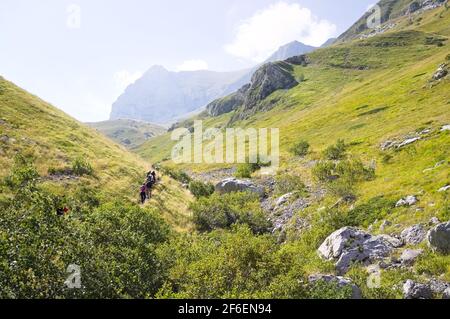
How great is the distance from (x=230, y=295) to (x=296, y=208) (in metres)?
20.5

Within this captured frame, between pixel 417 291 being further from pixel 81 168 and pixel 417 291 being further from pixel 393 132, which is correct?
pixel 393 132

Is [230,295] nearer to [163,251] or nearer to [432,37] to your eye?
[163,251]

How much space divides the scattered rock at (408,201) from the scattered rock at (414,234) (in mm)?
3660

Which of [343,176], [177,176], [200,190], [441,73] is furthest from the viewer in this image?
[441,73]

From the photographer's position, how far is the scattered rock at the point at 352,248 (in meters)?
19.1

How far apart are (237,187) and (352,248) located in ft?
80.1

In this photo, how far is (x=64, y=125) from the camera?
5878 centimetres

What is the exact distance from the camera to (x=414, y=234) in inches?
803

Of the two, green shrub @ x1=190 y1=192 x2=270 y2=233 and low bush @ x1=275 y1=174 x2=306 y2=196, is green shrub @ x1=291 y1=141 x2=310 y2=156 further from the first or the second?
green shrub @ x1=190 y1=192 x2=270 y2=233

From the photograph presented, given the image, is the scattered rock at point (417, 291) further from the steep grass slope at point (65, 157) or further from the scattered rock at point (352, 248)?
the steep grass slope at point (65, 157)

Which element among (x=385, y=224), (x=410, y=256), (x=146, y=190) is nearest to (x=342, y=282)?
(x=410, y=256)

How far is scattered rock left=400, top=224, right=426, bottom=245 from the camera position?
19.8m

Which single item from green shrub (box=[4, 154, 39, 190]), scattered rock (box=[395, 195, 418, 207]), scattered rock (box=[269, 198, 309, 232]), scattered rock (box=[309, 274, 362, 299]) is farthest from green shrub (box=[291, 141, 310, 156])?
scattered rock (box=[309, 274, 362, 299])

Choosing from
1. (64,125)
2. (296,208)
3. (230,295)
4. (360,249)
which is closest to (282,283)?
(230,295)
